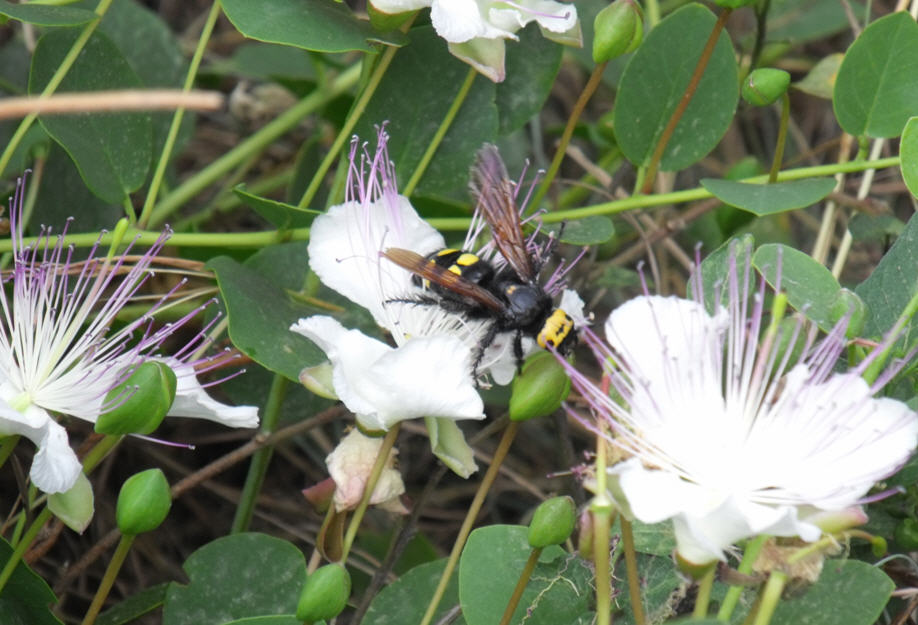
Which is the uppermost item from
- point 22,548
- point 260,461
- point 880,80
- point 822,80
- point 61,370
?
point 880,80

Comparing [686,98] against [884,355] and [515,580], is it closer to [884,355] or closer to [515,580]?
[884,355]

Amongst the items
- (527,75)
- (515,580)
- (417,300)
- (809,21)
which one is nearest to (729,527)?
(515,580)

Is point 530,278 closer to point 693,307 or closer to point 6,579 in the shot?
point 693,307

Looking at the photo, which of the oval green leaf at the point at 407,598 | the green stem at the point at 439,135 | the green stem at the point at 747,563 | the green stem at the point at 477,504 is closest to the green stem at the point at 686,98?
the green stem at the point at 439,135

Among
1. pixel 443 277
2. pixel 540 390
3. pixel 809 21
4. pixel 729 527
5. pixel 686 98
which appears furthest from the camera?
pixel 809 21

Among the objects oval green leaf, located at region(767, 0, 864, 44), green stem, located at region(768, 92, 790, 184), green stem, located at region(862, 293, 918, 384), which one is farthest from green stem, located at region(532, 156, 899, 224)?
oval green leaf, located at region(767, 0, 864, 44)

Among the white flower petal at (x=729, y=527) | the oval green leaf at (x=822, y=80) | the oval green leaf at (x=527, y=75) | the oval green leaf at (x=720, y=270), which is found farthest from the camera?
the oval green leaf at (x=822, y=80)

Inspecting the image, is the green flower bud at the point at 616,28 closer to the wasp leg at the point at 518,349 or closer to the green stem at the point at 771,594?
the wasp leg at the point at 518,349
